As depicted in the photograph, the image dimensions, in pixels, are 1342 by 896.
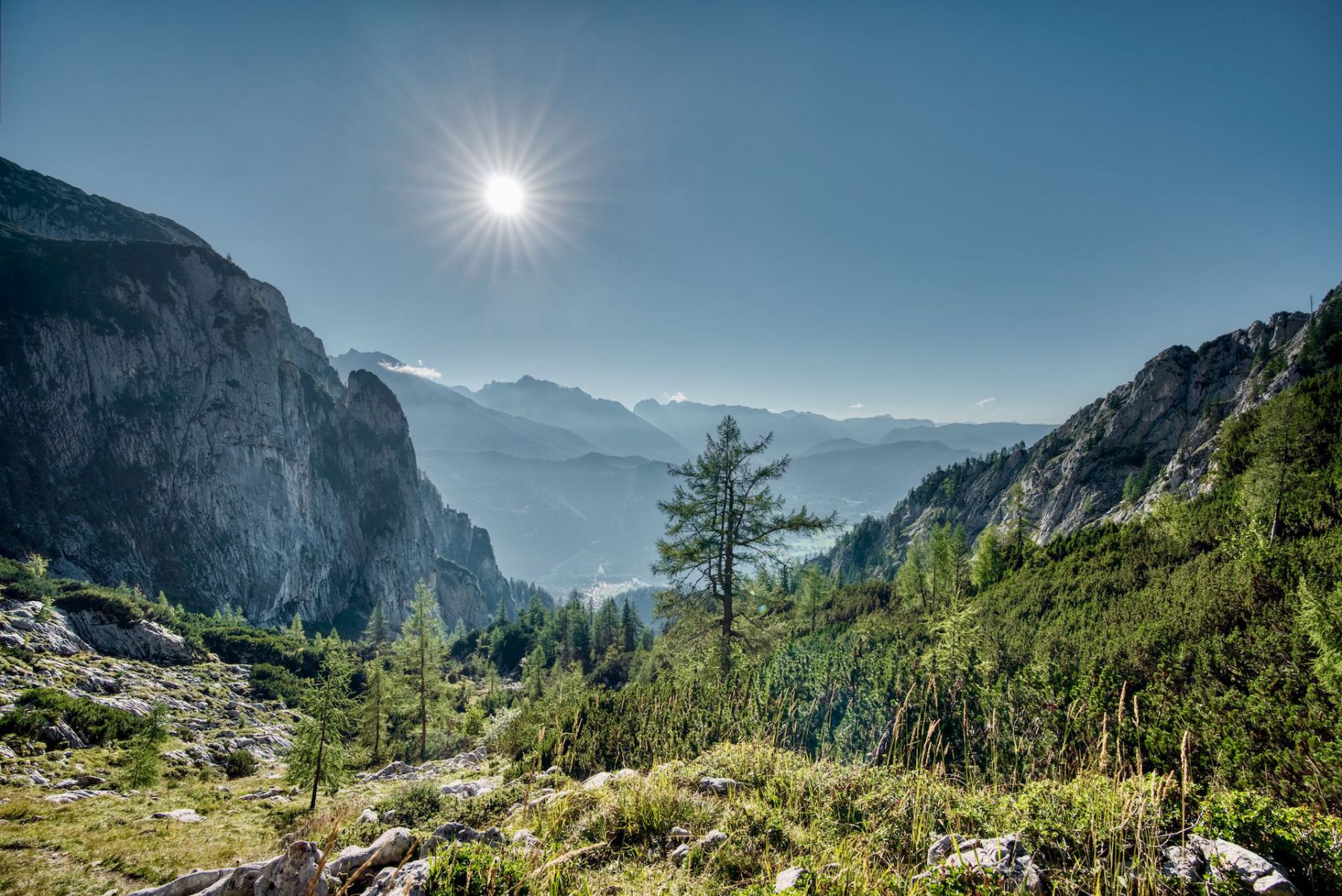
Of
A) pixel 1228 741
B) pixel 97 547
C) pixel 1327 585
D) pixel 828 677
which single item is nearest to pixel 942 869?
pixel 1228 741

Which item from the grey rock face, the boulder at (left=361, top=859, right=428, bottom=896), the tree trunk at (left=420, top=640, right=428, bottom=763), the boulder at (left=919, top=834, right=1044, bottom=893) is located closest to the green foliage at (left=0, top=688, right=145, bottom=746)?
the tree trunk at (left=420, top=640, right=428, bottom=763)

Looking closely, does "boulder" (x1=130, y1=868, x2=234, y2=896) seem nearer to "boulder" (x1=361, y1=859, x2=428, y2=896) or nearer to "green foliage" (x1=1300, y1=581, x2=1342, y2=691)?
"boulder" (x1=361, y1=859, x2=428, y2=896)

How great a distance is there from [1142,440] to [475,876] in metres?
131

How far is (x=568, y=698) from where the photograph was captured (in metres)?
18.0

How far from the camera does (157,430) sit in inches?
4181

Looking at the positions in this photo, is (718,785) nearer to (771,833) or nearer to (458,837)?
(771,833)

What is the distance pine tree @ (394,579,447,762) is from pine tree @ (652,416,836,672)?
54.5 feet

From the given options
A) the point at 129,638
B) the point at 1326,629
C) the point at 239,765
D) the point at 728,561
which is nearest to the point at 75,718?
the point at 239,765

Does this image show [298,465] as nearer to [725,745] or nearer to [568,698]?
[568,698]

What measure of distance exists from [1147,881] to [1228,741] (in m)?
6.84

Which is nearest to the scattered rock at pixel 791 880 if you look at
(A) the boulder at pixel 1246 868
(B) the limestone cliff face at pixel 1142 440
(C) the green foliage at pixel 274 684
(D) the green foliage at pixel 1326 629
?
(A) the boulder at pixel 1246 868

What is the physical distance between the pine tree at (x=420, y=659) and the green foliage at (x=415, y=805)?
17.3m

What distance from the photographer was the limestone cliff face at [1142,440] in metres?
69.1

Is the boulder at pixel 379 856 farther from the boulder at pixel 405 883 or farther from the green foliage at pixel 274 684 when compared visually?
the green foliage at pixel 274 684
